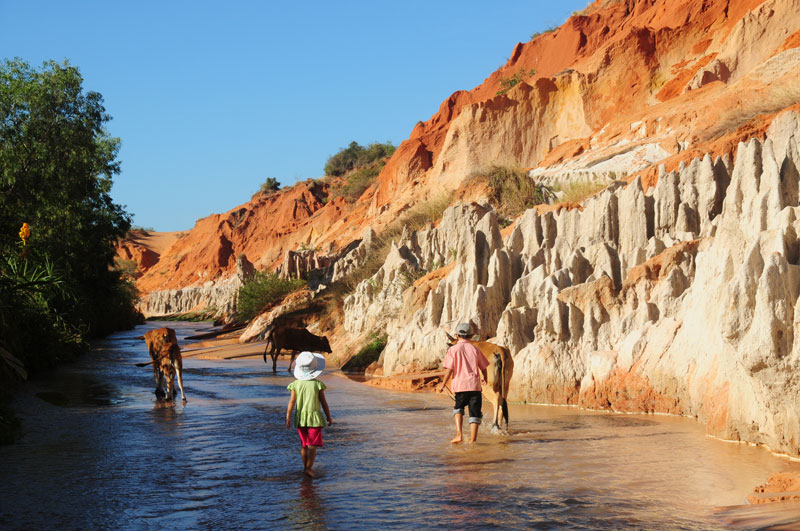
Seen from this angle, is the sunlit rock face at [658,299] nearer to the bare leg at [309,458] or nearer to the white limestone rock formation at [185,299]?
the bare leg at [309,458]

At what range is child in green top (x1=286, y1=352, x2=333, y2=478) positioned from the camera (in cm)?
767

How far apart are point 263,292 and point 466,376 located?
1239 inches

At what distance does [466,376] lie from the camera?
31.7 ft

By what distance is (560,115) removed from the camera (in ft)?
136

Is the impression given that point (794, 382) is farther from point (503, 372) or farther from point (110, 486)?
point (110, 486)

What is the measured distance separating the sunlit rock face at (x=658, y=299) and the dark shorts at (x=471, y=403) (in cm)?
281

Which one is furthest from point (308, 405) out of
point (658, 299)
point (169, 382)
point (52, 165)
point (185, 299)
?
point (185, 299)

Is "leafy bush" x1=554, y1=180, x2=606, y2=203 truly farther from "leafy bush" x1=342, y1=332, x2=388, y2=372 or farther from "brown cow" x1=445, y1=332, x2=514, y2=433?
"brown cow" x1=445, y1=332, x2=514, y2=433

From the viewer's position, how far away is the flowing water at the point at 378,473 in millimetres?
6113

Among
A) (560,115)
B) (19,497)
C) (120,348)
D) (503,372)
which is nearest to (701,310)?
(503,372)

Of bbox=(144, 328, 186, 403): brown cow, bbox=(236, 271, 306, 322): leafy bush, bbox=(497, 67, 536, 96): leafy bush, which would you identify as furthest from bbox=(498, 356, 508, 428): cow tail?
bbox=(497, 67, 536, 96): leafy bush

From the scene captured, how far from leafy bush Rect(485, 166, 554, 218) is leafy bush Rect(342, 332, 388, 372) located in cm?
1003

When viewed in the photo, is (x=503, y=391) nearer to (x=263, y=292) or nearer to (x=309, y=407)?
(x=309, y=407)

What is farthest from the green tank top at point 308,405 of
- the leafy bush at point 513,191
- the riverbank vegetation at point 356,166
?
the riverbank vegetation at point 356,166
